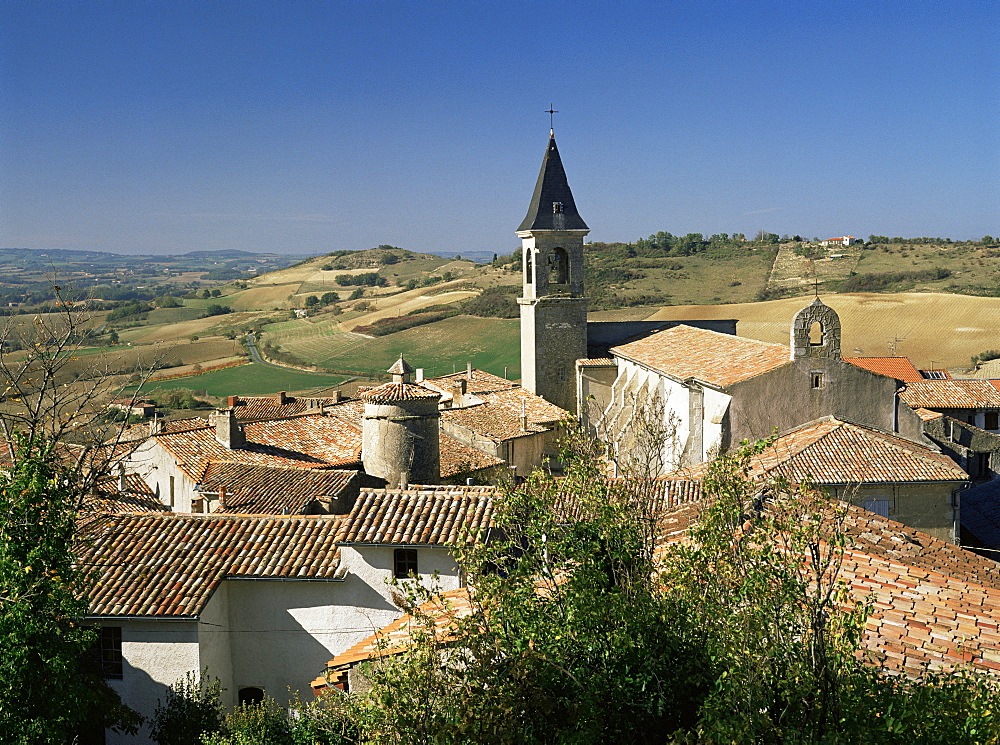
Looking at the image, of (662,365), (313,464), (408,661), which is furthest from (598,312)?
(408,661)

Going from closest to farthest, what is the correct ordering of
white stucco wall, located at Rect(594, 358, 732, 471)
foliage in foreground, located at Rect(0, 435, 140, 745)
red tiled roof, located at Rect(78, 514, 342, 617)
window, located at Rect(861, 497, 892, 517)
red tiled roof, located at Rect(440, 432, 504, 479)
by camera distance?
foliage in foreground, located at Rect(0, 435, 140, 745), red tiled roof, located at Rect(78, 514, 342, 617), window, located at Rect(861, 497, 892, 517), white stucco wall, located at Rect(594, 358, 732, 471), red tiled roof, located at Rect(440, 432, 504, 479)

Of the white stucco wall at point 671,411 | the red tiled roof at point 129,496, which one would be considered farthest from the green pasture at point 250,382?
the red tiled roof at point 129,496

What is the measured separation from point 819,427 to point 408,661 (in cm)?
1543

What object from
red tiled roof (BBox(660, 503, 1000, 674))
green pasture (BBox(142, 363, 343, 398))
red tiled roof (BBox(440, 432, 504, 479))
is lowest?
green pasture (BBox(142, 363, 343, 398))

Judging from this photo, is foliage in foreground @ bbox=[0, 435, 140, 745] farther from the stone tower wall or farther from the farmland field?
the farmland field

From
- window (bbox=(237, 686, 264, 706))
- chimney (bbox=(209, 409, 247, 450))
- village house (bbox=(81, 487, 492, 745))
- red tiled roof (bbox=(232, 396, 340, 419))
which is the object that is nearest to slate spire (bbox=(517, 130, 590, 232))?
red tiled roof (bbox=(232, 396, 340, 419))

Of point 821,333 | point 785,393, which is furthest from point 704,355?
point 821,333

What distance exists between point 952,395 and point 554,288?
15820 millimetres

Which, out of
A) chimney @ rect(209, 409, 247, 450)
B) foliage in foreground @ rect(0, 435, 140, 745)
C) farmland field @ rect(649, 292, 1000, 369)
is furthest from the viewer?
farmland field @ rect(649, 292, 1000, 369)

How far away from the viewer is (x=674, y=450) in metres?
28.2

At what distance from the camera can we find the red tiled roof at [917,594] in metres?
8.79

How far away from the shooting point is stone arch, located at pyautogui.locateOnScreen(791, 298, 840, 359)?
21.8 metres

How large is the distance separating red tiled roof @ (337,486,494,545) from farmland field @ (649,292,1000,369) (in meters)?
48.9

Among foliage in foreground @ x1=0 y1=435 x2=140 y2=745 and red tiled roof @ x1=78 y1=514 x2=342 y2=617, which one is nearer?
foliage in foreground @ x1=0 y1=435 x2=140 y2=745
